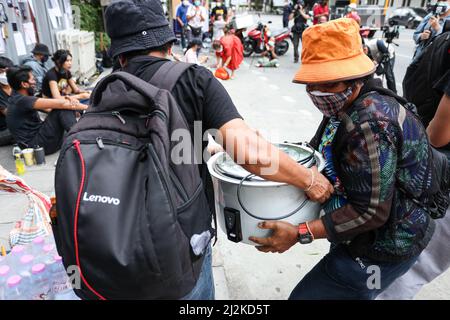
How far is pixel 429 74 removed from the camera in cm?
205

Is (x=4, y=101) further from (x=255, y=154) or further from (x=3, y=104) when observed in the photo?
(x=255, y=154)

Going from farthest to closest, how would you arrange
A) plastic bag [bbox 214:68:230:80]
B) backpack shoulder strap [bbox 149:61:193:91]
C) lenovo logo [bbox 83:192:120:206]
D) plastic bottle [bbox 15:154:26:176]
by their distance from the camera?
plastic bag [bbox 214:68:230:80] < plastic bottle [bbox 15:154:26:176] < backpack shoulder strap [bbox 149:61:193:91] < lenovo logo [bbox 83:192:120:206]

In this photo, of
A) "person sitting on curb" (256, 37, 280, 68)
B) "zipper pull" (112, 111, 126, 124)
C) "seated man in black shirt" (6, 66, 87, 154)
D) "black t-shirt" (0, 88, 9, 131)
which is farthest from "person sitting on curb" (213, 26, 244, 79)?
"zipper pull" (112, 111, 126, 124)

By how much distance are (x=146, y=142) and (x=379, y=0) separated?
44027mm

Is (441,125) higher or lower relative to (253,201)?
higher

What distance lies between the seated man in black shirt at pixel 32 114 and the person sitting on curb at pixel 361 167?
13.1 ft

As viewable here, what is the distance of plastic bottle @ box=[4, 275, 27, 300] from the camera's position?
6.45ft

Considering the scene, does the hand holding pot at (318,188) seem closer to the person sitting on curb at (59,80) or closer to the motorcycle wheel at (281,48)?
the person sitting on curb at (59,80)

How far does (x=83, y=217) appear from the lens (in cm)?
97

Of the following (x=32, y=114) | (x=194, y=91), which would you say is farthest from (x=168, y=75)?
(x=32, y=114)

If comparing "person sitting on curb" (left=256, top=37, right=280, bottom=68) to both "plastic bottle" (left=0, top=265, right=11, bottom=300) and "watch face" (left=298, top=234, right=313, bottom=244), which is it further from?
"watch face" (left=298, top=234, right=313, bottom=244)

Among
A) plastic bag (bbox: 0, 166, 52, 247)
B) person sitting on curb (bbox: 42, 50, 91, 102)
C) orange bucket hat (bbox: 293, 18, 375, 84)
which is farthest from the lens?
person sitting on curb (bbox: 42, 50, 91, 102)

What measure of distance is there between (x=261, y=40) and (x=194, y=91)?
465 inches

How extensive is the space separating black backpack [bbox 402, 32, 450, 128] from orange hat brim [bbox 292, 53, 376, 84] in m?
0.87
